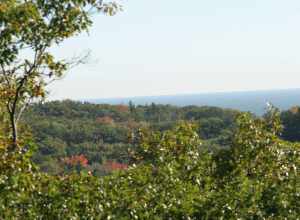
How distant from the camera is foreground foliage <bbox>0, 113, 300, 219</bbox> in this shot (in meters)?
10.3

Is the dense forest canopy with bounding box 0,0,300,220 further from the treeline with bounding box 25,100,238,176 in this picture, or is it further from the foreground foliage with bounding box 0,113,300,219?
the treeline with bounding box 25,100,238,176

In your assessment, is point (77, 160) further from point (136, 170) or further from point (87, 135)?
point (136, 170)

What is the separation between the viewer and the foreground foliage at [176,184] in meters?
10.3

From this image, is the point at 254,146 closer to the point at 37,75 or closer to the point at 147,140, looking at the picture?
the point at 147,140

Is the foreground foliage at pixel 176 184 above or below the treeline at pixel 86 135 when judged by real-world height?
above

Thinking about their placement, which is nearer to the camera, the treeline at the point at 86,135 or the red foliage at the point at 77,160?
the red foliage at the point at 77,160

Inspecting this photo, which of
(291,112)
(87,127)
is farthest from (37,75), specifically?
(87,127)

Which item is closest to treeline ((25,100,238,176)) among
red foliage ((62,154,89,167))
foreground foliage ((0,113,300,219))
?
red foliage ((62,154,89,167))

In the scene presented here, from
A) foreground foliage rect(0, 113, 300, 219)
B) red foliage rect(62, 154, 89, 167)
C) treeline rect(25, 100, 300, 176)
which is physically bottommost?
red foliage rect(62, 154, 89, 167)

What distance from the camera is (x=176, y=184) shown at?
11.8 meters

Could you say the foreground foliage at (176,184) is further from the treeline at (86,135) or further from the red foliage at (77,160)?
the red foliage at (77,160)

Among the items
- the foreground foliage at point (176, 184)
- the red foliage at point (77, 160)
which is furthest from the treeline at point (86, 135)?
the foreground foliage at point (176, 184)

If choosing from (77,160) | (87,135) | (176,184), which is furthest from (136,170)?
(87,135)

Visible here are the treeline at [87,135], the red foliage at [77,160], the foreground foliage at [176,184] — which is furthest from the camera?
the treeline at [87,135]
